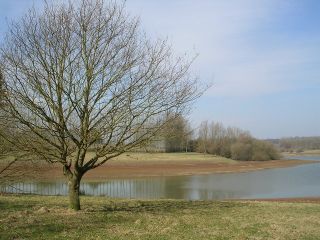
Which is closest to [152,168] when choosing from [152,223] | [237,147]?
[237,147]

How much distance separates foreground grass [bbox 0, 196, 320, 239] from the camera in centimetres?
884

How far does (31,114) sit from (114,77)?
233 cm

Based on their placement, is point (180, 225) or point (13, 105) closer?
point (180, 225)

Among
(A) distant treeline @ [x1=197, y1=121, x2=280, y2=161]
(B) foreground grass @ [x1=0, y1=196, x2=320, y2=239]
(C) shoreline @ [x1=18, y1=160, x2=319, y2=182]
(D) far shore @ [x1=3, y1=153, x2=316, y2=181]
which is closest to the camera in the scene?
(B) foreground grass @ [x1=0, y1=196, x2=320, y2=239]

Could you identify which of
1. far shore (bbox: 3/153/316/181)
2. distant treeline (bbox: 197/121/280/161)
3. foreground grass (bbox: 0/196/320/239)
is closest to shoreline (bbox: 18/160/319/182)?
Answer: far shore (bbox: 3/153/316/181)

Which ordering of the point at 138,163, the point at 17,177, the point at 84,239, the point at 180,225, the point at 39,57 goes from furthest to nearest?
the point at 138,163 < the point at 17,177 < the point at 39,57 < the point at 180,225 < the point at 84,239

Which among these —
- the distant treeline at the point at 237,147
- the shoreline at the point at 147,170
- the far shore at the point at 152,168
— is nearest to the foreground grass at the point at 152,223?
the far shore at the point at 152,168

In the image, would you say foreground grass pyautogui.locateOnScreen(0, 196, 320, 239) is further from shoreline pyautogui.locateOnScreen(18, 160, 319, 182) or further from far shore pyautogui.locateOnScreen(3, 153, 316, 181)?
shoreline pyautogui.locateOnScreen(18, 160, 319, 182)

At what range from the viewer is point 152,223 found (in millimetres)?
10117

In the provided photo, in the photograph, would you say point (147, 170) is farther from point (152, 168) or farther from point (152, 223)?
point (152, 223)

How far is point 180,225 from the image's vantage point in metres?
10.0

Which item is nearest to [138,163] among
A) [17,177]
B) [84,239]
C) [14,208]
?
[17,177]

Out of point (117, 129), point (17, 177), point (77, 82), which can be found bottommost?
point (17, 177)

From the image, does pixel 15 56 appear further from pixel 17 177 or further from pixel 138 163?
pixel 138 163
